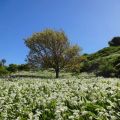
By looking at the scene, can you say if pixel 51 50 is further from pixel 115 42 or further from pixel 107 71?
pixel 115 42

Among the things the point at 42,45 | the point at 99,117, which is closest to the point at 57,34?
the point at 42,45

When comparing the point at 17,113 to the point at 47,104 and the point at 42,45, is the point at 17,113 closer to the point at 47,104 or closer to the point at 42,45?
the point at 47,104

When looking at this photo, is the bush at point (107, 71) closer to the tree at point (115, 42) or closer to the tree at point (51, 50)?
the tree at point (51, 50)

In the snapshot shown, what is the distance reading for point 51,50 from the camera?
5125 centimetres

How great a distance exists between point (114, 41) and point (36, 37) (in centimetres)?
6643

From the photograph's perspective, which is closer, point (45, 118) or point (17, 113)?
point (45, 118)

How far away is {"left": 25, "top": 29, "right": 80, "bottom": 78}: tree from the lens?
167 ft

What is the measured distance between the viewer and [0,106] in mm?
15383

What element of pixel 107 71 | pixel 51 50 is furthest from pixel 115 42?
pixel 51 50

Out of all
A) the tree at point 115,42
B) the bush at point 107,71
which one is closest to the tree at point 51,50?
the bush at point 107,71

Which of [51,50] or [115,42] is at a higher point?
[115,42]

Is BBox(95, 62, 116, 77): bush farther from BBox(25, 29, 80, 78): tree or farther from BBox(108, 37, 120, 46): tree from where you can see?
BBox(108, 37, 120, 46): tree

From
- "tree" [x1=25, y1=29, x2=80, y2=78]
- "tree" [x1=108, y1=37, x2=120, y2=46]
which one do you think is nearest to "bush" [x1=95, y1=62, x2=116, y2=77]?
"tree" [x1=25, y1=29, x2=80, y2=78]

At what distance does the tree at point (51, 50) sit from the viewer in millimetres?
50906
